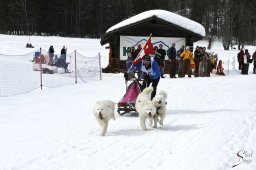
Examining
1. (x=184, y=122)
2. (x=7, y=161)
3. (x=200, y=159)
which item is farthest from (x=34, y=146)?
(x=184, y=122)

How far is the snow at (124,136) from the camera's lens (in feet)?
21.6

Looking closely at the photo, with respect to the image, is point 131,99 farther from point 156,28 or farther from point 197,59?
point 156,28

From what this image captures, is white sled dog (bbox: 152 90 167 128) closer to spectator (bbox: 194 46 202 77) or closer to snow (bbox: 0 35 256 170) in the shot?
snow (bbox: 0 35 256 170)

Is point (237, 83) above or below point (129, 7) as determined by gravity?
below

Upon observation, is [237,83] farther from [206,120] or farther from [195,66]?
[206,120]

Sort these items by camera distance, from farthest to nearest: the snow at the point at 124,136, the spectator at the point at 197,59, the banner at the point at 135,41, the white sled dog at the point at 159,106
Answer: the banner at the point at 135,41 < the spectator at the point at 197,59 < the white sled dog at the point at 159,106 < the snow at the point at 124,136

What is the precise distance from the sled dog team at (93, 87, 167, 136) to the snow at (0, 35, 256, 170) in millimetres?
243

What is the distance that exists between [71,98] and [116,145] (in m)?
6.99

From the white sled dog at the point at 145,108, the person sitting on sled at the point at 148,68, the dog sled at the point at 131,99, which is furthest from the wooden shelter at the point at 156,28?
the white sled dog at the point at 145,108

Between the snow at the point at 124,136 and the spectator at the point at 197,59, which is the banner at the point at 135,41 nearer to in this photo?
the spectator at the point at 197,59

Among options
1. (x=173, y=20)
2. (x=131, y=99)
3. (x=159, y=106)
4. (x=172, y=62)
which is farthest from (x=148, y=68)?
(x=173, y=20)

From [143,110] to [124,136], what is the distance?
0.72 metres

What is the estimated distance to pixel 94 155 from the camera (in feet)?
23.0

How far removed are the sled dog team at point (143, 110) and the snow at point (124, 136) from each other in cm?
24
